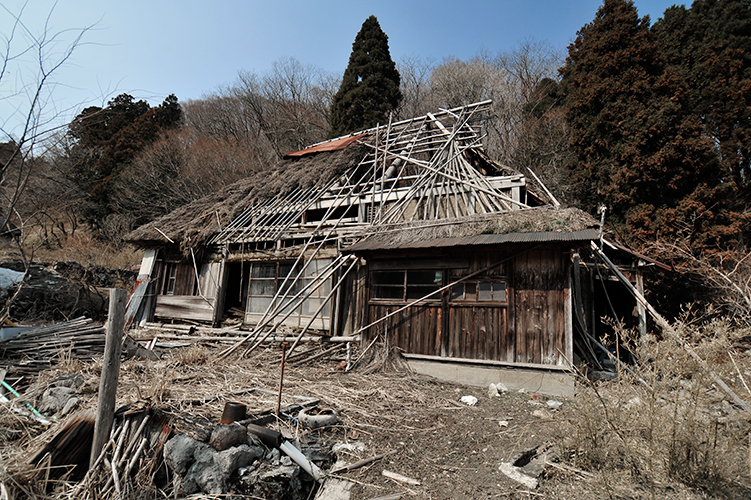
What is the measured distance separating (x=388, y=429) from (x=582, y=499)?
2454 mm

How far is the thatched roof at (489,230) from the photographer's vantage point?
7051 mm

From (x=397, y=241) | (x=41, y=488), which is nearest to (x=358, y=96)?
(x=397, y=241)

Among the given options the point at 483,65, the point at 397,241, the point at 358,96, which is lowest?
the point at 397,241

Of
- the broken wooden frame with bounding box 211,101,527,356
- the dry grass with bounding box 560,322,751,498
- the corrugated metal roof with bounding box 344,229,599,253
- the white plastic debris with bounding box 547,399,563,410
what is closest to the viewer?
the dry grass with bounding box 560,322,751,498

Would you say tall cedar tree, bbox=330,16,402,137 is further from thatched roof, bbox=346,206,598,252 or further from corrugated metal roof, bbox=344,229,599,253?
corrugated metal roof, bbox=344,229,599,253

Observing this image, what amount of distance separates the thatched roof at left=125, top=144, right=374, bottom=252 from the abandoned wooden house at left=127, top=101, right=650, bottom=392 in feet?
0.15

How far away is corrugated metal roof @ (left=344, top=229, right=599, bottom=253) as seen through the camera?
21.8 ft

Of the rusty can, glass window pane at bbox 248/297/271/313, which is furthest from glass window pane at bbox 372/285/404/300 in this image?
the rusty can

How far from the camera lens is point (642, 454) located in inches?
137

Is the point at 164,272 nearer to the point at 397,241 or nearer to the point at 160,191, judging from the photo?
the point at 397,241

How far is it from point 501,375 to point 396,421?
8.99ft

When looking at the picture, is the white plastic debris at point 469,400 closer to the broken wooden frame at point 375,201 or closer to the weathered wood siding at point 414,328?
the weathered wood siding at point 414,328

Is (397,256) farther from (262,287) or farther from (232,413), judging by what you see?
(232,413)

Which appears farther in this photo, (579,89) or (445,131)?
(579,89)
